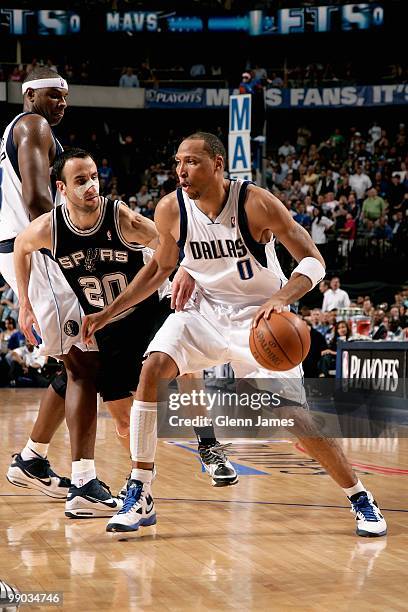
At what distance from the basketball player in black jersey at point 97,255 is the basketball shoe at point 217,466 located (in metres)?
0.71

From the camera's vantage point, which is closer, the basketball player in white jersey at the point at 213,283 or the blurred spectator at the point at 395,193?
the basketball player in white jersey at the point at 213,283

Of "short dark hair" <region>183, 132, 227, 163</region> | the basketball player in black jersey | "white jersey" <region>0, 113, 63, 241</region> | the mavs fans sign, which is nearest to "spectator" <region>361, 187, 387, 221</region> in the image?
the mavs fans sign

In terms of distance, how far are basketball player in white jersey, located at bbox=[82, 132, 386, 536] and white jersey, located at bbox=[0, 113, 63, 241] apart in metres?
1.02

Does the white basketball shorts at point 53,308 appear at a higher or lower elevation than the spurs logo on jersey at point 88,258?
lower

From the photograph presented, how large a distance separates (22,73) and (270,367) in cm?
2087

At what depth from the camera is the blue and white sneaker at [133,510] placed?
4152 mm

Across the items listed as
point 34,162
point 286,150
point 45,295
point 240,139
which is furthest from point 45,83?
point 286,150

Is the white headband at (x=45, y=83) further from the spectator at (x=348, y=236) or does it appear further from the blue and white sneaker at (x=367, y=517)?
the spectator at (x=348, y=236)

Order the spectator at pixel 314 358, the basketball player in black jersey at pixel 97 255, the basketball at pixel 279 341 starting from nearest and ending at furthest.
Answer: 1. the basketball at pixel 279 341
2. the basketball player in black jersey at pixel 97 255
3. the spectator at pixel 314 358

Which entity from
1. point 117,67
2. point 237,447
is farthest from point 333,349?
point 117,67

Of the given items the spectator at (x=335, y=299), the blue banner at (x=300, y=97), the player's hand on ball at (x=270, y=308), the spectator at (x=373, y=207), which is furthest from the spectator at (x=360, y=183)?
the player's hand on ball at (x=270, y=308)

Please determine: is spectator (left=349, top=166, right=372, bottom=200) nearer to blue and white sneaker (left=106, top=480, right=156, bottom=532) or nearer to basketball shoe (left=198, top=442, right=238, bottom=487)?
basketball shoe (left=198, top=442, right=238, bottom=487)

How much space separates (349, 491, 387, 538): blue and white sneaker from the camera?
13.4 feet

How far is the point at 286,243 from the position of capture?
4.24 m
